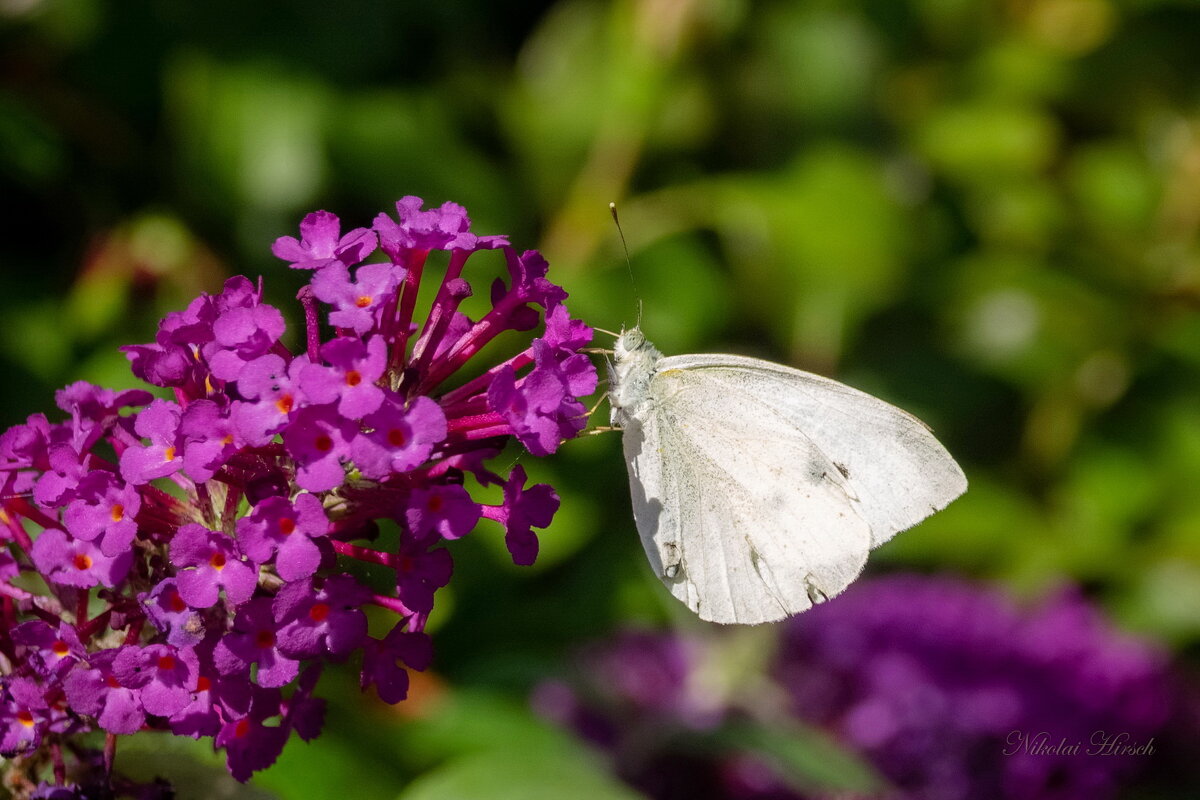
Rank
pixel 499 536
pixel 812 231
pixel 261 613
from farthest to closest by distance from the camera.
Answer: pixel 812 231, pixel 499 536, pixel 261 613

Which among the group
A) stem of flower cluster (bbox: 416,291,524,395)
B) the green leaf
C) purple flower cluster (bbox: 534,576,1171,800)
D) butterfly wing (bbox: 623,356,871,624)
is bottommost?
purple flower cluster (bbox: 534,576,1171,800)

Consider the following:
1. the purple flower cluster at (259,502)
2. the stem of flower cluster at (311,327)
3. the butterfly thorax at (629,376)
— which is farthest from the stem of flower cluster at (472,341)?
the butterfly thorax at (629,376)

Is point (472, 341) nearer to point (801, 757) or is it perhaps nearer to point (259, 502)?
point (259, 502)

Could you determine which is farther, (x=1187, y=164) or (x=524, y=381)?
(x=1187, y=164)

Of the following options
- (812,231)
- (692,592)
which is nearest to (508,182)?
(812,231)

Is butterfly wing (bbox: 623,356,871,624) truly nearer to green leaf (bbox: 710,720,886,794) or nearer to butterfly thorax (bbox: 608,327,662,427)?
butterfly thorax (bbox: 608,327,662,427)

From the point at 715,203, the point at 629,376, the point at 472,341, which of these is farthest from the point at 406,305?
the point at 715,203

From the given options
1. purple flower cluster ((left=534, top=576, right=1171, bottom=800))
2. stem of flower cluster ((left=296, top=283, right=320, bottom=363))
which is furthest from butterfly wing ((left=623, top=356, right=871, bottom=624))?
stem of flower cluster ((left=296, top=283, right=320, bottom=363))

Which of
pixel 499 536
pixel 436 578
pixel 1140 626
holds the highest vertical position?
pixel 436 578

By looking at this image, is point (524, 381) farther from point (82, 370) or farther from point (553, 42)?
point (553, 42)
